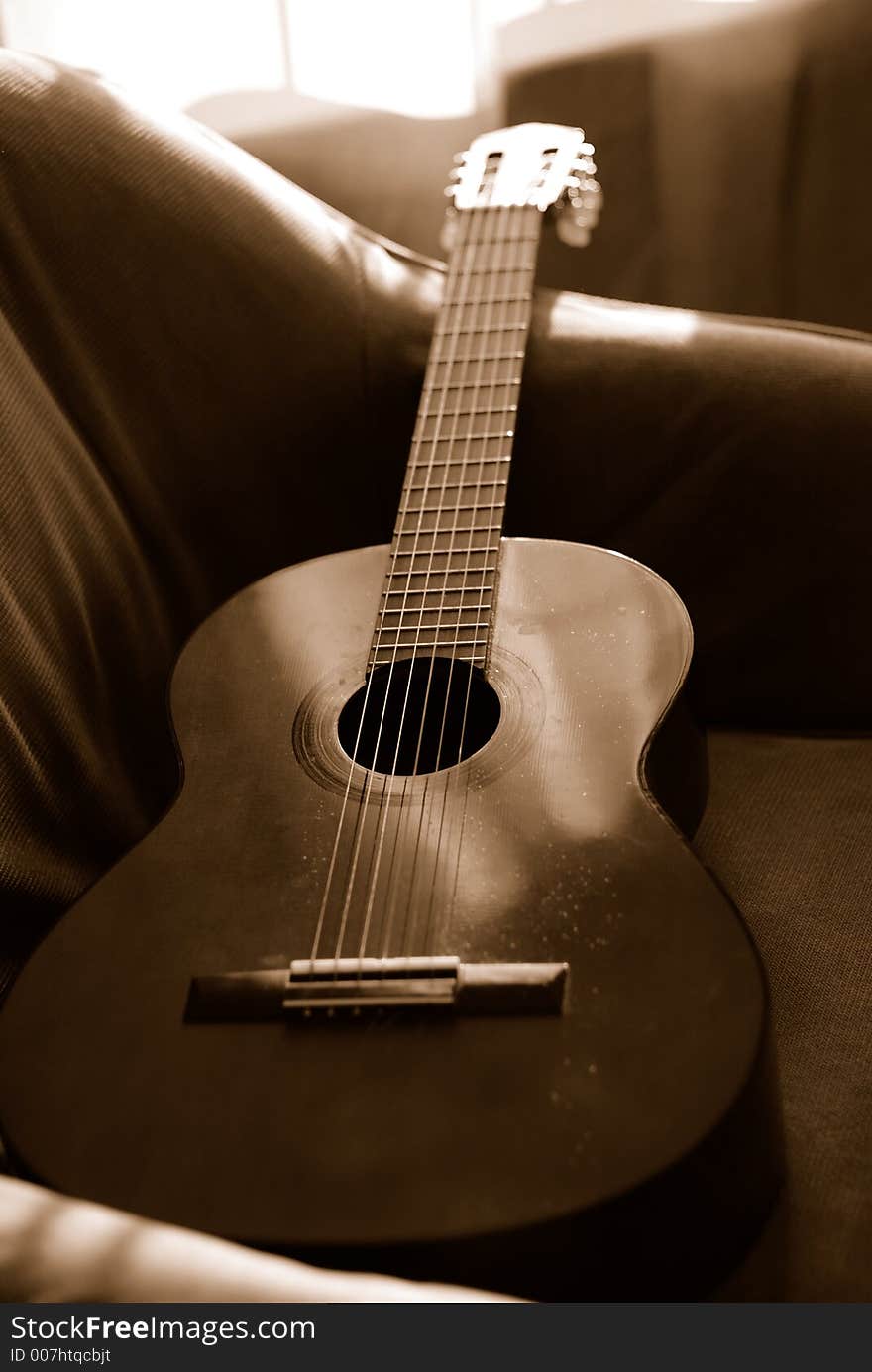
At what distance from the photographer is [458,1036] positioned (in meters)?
0.68

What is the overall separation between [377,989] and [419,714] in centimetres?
27

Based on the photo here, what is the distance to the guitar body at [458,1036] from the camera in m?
0.61

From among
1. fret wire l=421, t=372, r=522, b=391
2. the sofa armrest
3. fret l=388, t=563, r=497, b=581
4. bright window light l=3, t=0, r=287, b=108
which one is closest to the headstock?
fret wire l=421, t=372, r=522, b=391

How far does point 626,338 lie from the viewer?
3.74 ft

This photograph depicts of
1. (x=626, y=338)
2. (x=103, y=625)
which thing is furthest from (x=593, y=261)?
(x=103, y=625)

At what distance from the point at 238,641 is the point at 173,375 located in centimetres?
28

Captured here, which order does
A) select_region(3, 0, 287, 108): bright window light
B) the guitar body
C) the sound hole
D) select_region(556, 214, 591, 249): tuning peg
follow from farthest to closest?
select_region(3, 0, 287, 108): bright window light, select_region(556, 214, 591, 249): tuning peg, the sound hole, the guitar body

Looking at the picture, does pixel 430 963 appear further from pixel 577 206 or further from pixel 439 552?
pixel 577 206

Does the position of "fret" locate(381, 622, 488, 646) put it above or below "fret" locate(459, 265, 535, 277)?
below

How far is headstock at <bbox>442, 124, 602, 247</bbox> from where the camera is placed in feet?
4.13

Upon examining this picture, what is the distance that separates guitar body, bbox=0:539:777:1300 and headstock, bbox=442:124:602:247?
1.82ft

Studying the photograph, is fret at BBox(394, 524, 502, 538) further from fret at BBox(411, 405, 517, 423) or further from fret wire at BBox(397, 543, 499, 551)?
fret at BBox(411, 405, 517, 423)

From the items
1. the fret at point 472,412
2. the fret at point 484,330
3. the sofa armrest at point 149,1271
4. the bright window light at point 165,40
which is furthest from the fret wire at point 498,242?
the sofa armrest at point 149,1271

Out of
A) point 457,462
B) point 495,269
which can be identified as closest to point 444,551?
point 457,462
